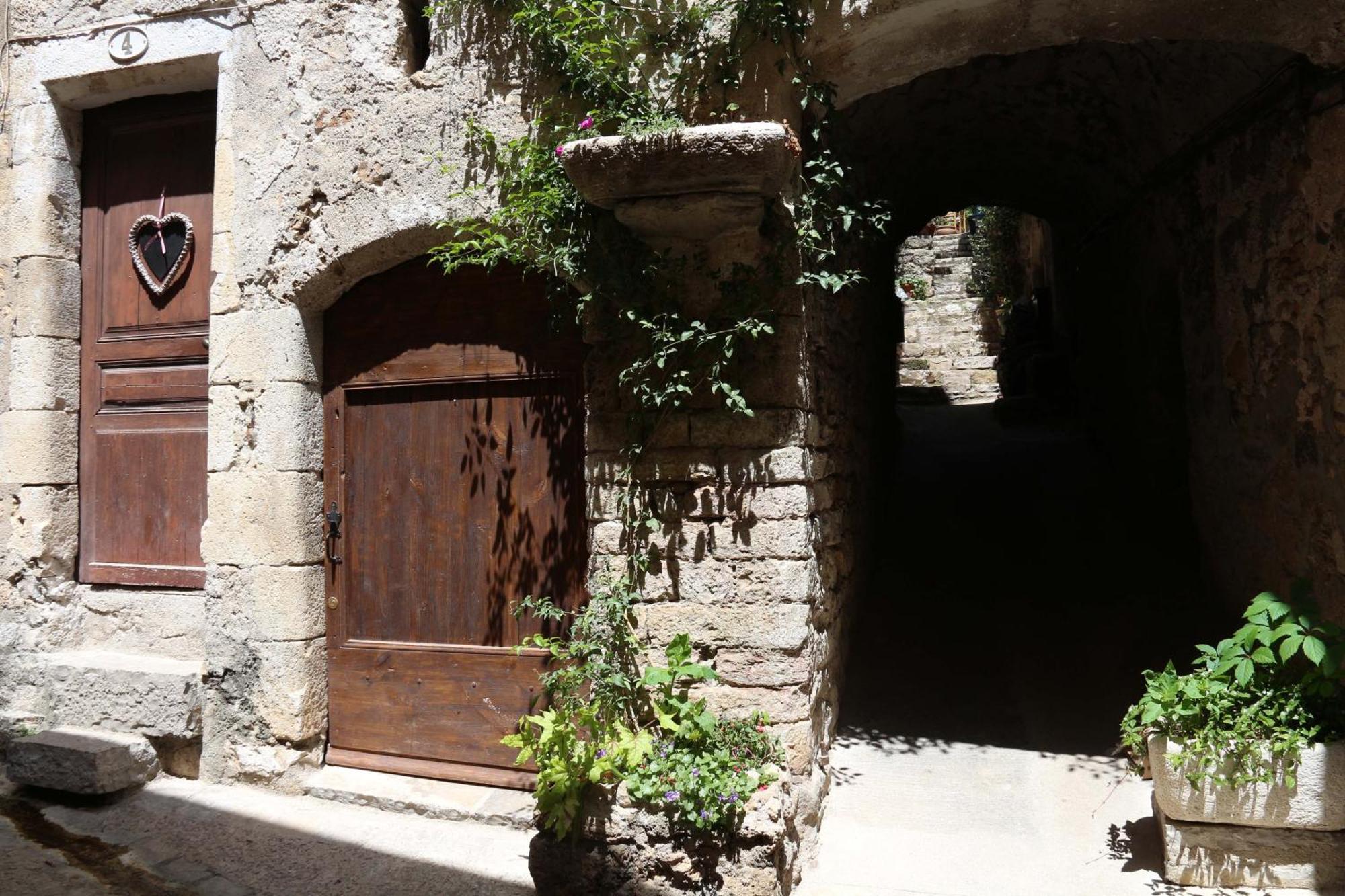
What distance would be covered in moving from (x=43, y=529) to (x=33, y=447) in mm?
397

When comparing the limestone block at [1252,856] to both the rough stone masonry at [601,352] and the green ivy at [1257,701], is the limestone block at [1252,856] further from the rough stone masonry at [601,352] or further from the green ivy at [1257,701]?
the rough stone masonry at [601,352]

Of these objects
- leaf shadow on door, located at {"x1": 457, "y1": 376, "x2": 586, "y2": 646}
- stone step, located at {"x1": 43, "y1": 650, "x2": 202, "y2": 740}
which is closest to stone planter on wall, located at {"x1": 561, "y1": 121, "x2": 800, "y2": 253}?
leaf shadow on door, located at {"x1": 457, "y1": 376, "x2": 586, "y2": 646}

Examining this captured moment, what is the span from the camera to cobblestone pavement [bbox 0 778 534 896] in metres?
3.18

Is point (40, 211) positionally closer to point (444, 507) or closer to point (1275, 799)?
point (444, 507)

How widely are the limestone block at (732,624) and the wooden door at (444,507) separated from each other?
1.65 ft

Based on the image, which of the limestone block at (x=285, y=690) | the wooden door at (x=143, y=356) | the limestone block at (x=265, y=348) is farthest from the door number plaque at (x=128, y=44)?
the limestone block at (x=285, y=690)

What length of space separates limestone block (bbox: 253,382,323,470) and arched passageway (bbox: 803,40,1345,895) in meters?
2.66

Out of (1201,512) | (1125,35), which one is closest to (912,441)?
(1201,512)

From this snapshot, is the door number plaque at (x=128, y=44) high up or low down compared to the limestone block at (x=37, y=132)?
up

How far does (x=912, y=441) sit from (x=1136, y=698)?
4855mm

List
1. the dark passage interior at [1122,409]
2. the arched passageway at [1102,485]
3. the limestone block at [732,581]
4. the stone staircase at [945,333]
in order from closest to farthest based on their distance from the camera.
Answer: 1. the limestone block at [732,581]
2. the arched passageway at [1102,485]
3. the dark passage interior at [1122,409]
4. the stone staircase at [945,333]

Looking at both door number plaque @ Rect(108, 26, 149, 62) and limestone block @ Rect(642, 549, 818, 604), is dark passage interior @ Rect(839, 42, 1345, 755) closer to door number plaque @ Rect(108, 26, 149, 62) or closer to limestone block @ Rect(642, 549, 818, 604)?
limestone block @ Rect(642, 549, 818, 604)

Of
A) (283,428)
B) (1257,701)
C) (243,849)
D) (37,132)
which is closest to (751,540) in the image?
(1257,701)

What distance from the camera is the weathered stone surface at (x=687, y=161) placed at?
9.10ft
